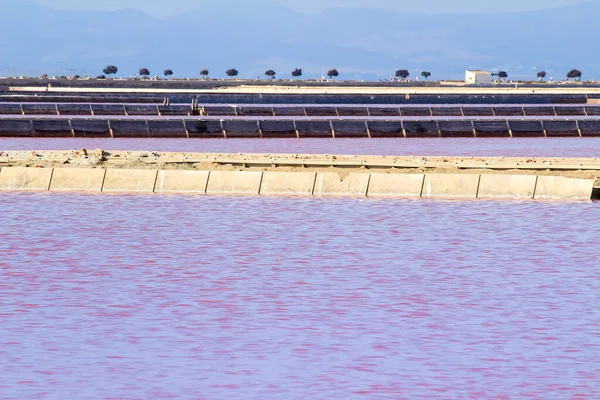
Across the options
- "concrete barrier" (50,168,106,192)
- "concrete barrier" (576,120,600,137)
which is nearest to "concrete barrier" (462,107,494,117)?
"concrete barrier" (576,120,600,137)

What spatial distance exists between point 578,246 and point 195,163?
43.6 feet

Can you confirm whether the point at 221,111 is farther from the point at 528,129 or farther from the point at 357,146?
the point at 357,146

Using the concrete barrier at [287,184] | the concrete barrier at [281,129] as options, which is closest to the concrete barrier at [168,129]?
the concrete barrier at [281,129]

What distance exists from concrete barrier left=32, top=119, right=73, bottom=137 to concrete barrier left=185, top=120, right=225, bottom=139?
15.5 ft

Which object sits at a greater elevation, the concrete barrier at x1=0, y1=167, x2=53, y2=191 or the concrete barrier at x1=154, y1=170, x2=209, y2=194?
the concrete barrier at x1=154, y1=170, x2=209, y2=194

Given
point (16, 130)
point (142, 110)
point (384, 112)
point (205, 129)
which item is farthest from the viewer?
point (142, 110)

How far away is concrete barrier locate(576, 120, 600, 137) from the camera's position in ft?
174

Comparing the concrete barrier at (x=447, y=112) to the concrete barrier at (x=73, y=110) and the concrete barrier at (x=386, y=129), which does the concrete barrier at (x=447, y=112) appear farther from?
the concrete barrier at (x=386, y=129)

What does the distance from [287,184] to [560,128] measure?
24809mm

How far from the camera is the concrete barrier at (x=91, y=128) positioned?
164 ft

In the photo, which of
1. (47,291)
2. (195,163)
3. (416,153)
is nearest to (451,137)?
(416,153)

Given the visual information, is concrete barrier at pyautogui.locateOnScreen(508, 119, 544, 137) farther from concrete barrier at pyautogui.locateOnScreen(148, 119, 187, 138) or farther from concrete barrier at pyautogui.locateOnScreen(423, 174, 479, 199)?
concrete barrier at pyautogui.locateOnScreen(423, 174, 479, 199)

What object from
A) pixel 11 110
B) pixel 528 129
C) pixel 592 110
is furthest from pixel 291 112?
pixel 528 129

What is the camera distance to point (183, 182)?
31.0 metres
